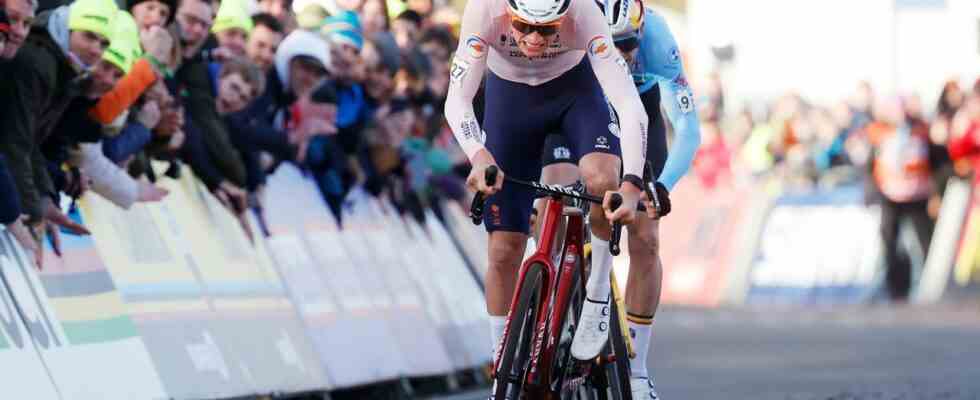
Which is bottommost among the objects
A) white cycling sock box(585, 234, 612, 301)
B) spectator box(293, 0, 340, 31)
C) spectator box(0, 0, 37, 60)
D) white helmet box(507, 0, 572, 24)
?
spectator box(293, 0, 340, 31)

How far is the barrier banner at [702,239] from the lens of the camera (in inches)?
1078

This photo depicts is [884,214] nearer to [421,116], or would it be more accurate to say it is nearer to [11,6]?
[421,116]

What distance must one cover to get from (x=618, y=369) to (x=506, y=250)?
0.68 meters

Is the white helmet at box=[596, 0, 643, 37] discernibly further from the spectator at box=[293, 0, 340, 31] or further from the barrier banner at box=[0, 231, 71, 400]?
the spectator at box=[293, 0, 340, 31]

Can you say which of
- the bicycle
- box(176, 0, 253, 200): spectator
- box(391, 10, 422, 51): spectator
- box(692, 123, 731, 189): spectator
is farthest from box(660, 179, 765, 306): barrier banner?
the bicycle

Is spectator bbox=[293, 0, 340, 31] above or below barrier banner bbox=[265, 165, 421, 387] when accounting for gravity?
above

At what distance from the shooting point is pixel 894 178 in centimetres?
2816

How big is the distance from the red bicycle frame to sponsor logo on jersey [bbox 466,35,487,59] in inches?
25.5

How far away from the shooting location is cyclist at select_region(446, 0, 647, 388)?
9.52m

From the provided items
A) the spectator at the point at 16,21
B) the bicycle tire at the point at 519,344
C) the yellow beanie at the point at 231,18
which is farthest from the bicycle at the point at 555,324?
the yellow beanie at the point at 231,18

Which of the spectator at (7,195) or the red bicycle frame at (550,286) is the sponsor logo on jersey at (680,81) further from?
the spectator at (7,195)

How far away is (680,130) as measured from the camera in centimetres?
1101

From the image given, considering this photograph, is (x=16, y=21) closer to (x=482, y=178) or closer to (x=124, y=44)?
(x=124, y=44)

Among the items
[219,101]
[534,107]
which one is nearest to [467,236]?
[219,101]
